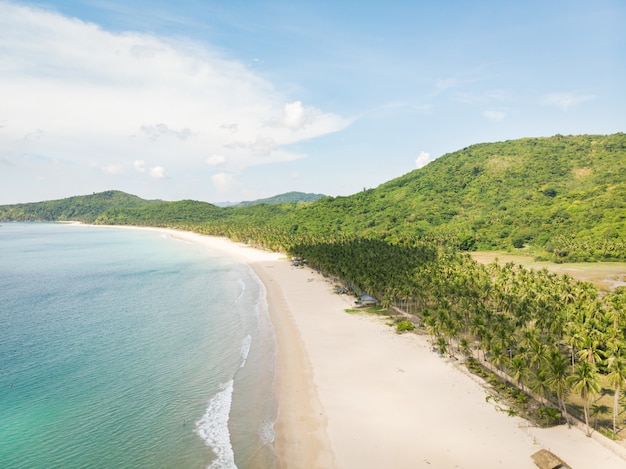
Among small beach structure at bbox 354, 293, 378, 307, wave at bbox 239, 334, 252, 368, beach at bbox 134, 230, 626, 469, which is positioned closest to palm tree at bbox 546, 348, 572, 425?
beach at bbox 134, 230, 626, 469

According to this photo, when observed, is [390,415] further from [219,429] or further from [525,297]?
[525,297]

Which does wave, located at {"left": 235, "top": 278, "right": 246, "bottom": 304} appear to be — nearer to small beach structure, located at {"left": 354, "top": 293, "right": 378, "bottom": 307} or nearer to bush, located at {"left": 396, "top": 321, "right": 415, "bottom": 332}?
small beach structure, located at {"left": 354, "top": 293, "right": 378, "bottom": 307}

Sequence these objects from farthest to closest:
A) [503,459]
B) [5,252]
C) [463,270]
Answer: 1. [5,252]
2. [463,270]
3. [503,459]

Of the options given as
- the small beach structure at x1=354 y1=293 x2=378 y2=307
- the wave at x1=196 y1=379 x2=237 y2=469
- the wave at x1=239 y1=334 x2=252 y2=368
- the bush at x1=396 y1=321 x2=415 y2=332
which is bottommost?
the wave at x1=196 y1=379 x2=237 y2=469

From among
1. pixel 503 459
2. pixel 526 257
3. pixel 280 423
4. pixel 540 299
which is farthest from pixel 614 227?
pixel 280 423

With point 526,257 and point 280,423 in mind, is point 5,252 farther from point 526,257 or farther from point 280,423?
point 526,257

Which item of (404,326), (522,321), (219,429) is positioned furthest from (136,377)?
(522,321)

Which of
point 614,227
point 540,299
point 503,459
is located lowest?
point 503,459
